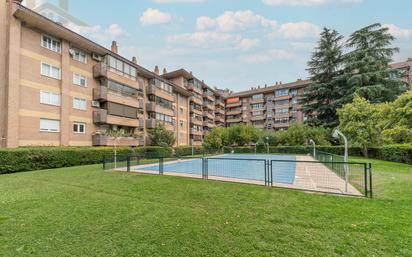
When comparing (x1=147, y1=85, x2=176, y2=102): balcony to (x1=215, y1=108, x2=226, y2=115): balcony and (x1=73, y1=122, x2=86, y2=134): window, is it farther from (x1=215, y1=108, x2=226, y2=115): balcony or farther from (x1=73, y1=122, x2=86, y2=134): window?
(x1=215, y1=108, x2=226, y2=115): balcony

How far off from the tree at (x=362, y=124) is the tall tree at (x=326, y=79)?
13032 millimetres

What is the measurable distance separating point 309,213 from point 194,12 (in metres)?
15.9

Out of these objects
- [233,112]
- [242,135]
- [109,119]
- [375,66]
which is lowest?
[242,135]

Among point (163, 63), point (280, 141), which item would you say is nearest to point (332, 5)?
point (280, 141)

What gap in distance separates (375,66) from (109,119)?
39321mm

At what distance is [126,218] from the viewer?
527 cm

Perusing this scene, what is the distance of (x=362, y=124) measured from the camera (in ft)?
79.8

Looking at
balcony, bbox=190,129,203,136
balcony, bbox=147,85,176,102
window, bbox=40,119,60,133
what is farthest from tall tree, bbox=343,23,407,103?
window, bbox=40,119,60,133

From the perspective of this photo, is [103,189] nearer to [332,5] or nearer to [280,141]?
[332,5]

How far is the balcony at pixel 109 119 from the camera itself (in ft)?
78.6

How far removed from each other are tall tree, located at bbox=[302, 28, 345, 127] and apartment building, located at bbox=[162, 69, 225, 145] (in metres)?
22.6

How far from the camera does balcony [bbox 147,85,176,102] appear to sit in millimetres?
32906

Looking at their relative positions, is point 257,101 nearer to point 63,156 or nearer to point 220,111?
point 220,111

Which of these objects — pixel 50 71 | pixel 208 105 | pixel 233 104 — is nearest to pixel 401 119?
pixel 50 71
